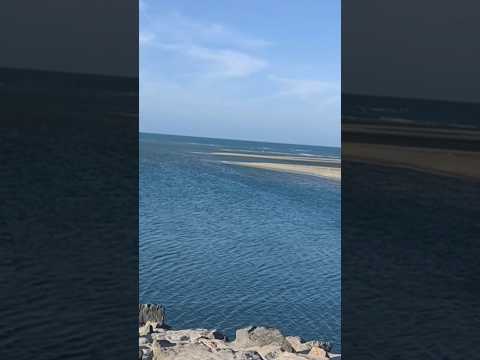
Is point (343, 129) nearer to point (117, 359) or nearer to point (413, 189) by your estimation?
point (413, 189)

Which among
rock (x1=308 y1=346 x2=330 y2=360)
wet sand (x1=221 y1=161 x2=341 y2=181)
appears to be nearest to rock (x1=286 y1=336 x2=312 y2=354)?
rock (x1=308 y1=346 x2=330 y2=360)

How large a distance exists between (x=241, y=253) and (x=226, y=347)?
1466 cm

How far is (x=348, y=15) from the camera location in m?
4.73

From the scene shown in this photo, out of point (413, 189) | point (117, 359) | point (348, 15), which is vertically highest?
point (348, 15)

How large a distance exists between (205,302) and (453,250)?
13734mm

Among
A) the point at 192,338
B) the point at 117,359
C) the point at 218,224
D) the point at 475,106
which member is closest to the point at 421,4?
the point at 475,106

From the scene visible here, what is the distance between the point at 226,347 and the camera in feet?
34.6

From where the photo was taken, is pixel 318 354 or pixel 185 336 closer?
pixel 318 354

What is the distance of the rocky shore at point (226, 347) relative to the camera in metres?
9.85

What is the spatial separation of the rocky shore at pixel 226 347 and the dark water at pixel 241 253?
167 inches

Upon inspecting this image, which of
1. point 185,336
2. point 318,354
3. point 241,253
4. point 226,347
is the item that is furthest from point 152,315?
point 241,253

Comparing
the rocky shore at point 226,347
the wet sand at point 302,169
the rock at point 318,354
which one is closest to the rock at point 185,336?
the rocky shore at point 226,347

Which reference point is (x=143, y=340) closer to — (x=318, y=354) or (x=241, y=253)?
(x=318, y=354)

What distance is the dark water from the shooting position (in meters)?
16.9
